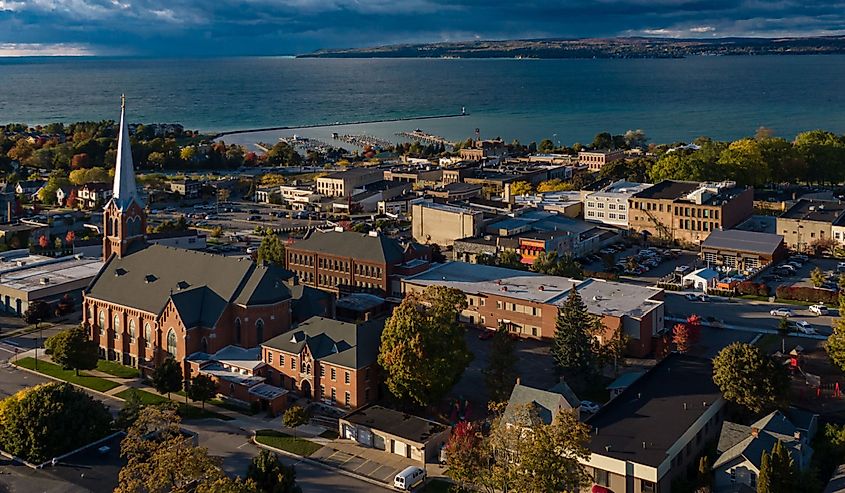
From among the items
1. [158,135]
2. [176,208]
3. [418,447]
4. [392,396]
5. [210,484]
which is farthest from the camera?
[158,135]

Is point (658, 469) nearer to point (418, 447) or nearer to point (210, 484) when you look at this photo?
point (418, 447)

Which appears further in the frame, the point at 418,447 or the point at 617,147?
the point at 617,147

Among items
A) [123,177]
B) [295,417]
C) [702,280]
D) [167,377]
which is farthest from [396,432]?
[702,280]

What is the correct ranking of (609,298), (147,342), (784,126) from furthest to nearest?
(784,126)
(609,298)
(147,342)

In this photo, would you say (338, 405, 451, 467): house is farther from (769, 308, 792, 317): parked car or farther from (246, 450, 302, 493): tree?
(769, 308, 792, 317): parked car

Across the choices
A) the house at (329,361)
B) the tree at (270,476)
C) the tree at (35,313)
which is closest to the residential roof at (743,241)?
the house at (329,361)

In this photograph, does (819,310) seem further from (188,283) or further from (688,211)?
(188,283)

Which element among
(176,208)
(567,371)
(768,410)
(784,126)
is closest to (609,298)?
(567,371)
